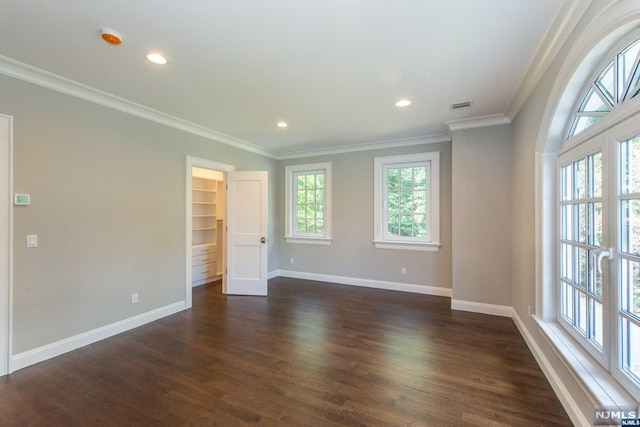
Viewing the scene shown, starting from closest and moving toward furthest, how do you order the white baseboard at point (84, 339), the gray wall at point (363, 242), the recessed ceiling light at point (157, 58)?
the recessed ceiling light at point (157, 58) → the white baseboard at point (84, 339) → the gray wall at point (363, 242)

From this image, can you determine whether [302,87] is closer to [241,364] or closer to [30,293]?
[241,364]

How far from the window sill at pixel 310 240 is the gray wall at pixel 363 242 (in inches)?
3.4

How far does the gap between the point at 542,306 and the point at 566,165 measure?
1.24m

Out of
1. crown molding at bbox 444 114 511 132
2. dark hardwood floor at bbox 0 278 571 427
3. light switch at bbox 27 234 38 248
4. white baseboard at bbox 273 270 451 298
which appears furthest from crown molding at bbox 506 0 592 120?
light switch at bbox 27 234 38 248

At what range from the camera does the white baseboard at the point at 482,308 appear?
3562mm

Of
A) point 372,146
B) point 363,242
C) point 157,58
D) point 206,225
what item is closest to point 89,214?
point 157,58

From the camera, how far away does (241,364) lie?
2467 millimetres

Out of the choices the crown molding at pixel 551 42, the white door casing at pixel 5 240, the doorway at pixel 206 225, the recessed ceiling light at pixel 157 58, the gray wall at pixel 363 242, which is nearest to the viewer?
the crown molding at pixel 551 42

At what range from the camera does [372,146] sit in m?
4.94

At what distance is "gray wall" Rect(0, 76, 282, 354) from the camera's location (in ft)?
7.98

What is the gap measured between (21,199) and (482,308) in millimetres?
5230

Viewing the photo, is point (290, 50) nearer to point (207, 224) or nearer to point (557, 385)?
point (557, 385)

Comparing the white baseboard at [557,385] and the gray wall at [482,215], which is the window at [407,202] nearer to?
the gray wall at [482,215]

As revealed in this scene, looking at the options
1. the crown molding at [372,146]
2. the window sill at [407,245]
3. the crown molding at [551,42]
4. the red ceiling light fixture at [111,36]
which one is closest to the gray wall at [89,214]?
the red ceiling light fixture at [111,36]
